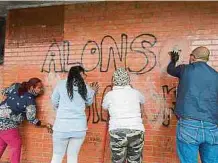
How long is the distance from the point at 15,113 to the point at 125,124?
82.2 inches

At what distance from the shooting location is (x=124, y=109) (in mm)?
5340

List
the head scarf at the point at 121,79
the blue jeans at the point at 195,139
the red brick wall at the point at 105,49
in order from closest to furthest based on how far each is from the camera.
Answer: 1. the blue jeans at the point at 195,139
2. the head scarf at the point at 121,79
3. the red brick wall at the point at 105,49

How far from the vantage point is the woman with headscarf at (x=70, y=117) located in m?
5.66

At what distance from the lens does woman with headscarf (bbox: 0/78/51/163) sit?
6461 millimetres

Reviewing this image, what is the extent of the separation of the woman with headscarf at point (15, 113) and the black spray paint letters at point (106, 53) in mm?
493

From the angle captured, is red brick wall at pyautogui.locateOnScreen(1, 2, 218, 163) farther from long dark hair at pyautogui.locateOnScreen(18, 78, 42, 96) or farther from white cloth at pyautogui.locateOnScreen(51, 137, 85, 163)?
white cloth at pyautogui.locateOnScreen(51, 137, 85, 163)

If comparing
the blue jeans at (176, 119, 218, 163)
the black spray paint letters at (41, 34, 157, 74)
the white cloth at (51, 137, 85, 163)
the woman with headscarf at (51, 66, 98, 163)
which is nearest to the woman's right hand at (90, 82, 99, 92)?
the black spray paint letters at (41, 34, 157, 74)

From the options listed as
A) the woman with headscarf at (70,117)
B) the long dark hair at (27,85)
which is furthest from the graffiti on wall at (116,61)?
the woman with headscarf at (70,117)

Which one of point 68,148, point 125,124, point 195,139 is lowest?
point 68,148

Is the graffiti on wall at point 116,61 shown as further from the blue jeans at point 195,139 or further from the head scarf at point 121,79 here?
the blue jeans at point 195,139

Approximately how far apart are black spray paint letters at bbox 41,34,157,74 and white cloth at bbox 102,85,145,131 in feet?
3.29

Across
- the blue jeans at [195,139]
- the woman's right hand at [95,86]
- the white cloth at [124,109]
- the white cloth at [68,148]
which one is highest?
the woman's right hand at [95,86]

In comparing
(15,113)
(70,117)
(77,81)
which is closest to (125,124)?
(70,117)

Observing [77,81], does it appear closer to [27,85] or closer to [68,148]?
[68,148]
